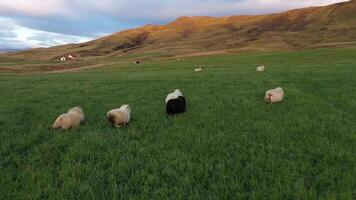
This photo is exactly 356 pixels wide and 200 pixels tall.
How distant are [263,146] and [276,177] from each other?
6.52 ft

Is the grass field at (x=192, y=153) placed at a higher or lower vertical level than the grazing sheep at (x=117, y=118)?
lower

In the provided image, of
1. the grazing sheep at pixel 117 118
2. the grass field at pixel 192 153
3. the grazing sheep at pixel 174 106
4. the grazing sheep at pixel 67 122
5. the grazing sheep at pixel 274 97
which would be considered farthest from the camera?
the grazing sheep at pixel 274 97

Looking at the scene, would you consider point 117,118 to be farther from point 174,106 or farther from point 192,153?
point 192,153

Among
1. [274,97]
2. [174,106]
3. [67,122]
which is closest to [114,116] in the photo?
[67,122]

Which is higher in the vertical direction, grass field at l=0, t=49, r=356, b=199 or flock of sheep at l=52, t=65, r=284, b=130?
flock of sheep at l=52, t=65, r=284, b=130

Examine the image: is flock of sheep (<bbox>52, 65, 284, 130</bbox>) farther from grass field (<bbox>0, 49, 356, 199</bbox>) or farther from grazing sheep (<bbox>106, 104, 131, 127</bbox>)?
grass field (<bbox>0, 49, 356, 199</bbox>)

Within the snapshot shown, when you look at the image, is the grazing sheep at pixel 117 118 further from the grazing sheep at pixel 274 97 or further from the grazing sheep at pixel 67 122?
the grazing sheep at pixel 274 97

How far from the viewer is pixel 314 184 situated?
7.05 meters

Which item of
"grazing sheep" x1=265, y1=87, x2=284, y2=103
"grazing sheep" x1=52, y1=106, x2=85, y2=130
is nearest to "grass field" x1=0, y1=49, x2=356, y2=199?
"grazing sheep" x1=52, y1=106, x2=85, y2=130

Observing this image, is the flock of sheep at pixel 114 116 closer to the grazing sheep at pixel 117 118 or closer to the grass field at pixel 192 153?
the grazing sheep at pixel 117 118

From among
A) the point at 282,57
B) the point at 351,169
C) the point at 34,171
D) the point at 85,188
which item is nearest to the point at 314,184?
the point at 351,169

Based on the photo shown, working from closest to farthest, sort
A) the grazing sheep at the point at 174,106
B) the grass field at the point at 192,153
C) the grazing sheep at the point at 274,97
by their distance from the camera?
the grass field at the point at 192,153
the grazing sheep at the point at 174,106
the grazing sheep at the point at 274,97

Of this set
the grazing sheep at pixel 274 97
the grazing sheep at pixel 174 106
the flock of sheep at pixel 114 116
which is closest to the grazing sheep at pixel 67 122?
the flock of sheep at pixel 114 116

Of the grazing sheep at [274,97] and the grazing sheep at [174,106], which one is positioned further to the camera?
the grazing sheep at [274,97]
